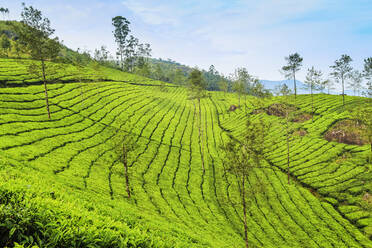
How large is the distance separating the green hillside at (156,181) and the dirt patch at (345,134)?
1.89 metres

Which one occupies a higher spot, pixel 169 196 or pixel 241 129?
pixel 241 129

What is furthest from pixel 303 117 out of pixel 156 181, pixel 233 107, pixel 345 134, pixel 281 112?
pixel 156 181

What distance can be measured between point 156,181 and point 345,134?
57872 mm

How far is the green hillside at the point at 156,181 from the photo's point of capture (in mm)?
8453

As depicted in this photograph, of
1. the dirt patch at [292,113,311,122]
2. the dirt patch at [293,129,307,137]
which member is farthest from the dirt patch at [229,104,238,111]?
the dirt patch at [293,129,307,137]

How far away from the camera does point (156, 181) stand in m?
36.7

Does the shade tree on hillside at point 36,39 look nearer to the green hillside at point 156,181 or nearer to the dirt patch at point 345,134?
the green hillside at point 156,181

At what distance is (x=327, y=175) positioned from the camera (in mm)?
45688

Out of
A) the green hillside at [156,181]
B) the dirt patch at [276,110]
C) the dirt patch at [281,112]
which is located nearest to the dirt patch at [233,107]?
the dirt patch at [281,112]

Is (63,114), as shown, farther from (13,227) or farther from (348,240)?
(348,240)

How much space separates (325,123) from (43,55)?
83621 mm

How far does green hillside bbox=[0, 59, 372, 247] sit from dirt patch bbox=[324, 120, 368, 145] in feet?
6.20

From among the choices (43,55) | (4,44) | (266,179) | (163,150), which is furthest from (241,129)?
(4,44)

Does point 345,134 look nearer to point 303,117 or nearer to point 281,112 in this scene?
point 303,117
